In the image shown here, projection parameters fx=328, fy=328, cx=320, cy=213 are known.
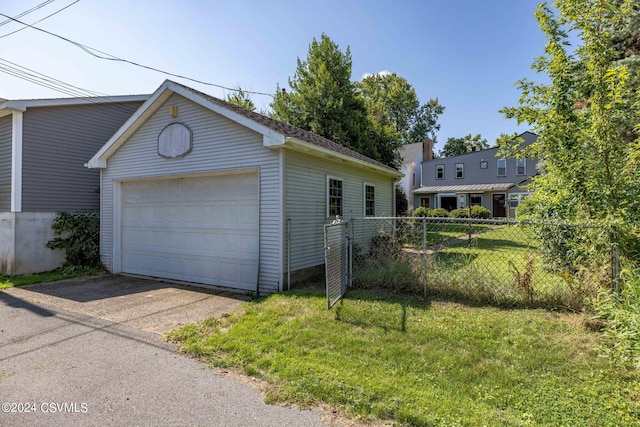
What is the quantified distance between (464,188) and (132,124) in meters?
24.9

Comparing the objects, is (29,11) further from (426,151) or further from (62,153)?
(426,151)

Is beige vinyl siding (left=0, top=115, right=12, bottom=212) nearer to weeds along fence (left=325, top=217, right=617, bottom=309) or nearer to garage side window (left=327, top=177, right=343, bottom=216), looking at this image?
garage side window (left=327, top=177, right=343, bottom=216)

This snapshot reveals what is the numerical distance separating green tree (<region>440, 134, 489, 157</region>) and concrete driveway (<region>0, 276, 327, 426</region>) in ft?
151

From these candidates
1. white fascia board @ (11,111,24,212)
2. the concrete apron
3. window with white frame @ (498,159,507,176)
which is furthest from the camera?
window with white frame @ (498,159,507,176)

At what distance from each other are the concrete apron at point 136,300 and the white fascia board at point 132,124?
315cm

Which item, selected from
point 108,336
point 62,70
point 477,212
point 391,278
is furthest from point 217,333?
point 477,212

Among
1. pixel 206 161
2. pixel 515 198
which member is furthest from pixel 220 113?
pixel 515 198

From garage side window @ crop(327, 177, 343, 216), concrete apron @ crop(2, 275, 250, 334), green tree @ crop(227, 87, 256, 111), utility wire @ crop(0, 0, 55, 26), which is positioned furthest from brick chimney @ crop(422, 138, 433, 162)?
utility wire @ crop(0, 0, 55, 26)

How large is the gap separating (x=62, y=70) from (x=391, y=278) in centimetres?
1378

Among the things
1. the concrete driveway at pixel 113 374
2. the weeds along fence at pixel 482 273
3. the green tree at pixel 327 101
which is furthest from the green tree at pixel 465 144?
the concrete driveway at pixel 113 374

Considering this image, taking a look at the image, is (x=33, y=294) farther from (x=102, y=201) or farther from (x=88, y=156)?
(x=88, y=156)

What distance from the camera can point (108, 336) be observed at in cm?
450

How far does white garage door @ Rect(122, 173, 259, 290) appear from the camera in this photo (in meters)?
6.97

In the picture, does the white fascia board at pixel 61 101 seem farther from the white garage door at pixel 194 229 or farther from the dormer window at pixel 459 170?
the dormer window at pixel 459 170
